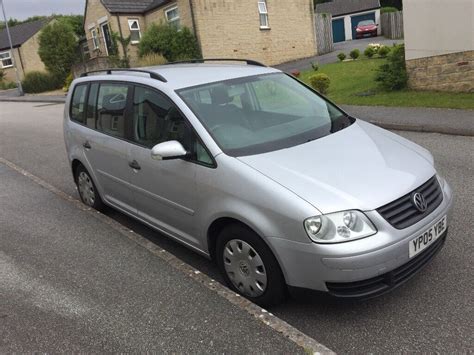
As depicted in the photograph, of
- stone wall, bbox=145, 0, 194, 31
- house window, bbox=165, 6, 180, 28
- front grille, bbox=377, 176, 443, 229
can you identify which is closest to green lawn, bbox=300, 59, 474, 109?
front grille, bbox=377, 176, 443, 229

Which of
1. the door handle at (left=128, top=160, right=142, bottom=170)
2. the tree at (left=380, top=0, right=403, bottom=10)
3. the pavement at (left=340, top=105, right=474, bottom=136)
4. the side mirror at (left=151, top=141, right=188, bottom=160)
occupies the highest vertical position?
the tree at (left=380, top=0, right=403, bottom=10)

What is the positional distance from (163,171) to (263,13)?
2527 cm

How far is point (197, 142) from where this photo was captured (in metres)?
3.78

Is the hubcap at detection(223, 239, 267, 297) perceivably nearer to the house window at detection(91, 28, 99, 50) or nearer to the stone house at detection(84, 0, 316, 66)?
the stone house at detection(84, 0, 316, 66)

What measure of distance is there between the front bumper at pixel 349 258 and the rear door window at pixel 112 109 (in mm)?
2331

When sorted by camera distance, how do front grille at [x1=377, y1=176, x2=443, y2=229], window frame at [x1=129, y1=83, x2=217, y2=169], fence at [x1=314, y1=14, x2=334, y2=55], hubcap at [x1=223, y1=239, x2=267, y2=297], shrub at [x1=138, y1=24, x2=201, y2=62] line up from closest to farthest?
1. front grille at [x1=377, y1=176, x2=443, y2=229]
2. hubcap at [x1=223, y1=239, x2=267, y2=297]
3. window frame at [x1=129, y1=83, x2=217, y2=169]
4. shrub at [x1=138, y1=24, x2=201, y2=62]
5. fence at [x1=314, y1=14, x2=334, y2=55]

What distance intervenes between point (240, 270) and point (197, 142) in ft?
3.50

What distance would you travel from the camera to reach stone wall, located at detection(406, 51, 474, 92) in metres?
11.2

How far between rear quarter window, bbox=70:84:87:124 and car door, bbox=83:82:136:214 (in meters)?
0.15

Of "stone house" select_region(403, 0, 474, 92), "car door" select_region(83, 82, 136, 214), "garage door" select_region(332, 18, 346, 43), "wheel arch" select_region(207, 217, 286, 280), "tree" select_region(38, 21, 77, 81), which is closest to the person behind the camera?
"wheel arch" select_region(207, 217, 286, 280)

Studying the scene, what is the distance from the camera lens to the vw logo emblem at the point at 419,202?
3.20 meters

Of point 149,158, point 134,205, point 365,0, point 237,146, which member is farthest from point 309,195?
point 365,0

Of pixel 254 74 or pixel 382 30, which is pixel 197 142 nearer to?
pixel 254 74

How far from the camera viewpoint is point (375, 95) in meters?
12.8
